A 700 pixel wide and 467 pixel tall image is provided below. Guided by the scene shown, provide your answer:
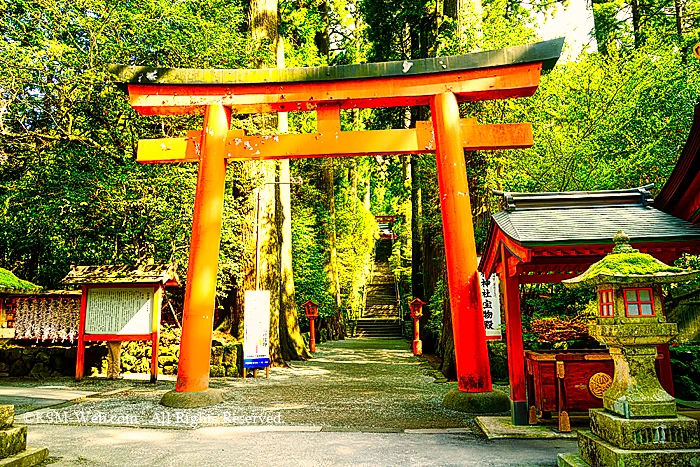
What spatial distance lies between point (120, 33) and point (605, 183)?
9.79 m

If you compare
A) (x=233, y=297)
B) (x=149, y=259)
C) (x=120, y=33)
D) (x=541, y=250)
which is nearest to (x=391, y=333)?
(x=233, y=297)

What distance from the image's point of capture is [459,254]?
728 cm

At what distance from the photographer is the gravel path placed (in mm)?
6352

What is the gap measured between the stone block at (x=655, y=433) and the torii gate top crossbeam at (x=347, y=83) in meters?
5.31

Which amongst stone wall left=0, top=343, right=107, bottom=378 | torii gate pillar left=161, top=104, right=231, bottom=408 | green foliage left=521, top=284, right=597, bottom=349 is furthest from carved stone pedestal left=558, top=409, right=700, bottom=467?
stone wall left=0, top=343, right=107, bottom=378

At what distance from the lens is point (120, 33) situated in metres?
10.3

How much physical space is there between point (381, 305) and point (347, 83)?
25836 millimetres

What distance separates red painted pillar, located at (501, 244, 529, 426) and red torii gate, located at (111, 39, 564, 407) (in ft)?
3.00

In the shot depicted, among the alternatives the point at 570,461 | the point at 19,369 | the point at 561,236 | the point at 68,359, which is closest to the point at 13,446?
the point at 570,461

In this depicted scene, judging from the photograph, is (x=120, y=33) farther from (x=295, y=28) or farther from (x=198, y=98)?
(x=295, y=28)

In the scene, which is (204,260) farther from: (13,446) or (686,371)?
(686,371)

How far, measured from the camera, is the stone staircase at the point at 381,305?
2698 cm

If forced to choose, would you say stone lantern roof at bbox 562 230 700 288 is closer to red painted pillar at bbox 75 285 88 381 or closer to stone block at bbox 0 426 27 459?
stone block at bbox 0 426 27 459

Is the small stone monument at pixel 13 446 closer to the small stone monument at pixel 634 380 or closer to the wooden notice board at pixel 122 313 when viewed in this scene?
the small stone monument at pixel 634 380
